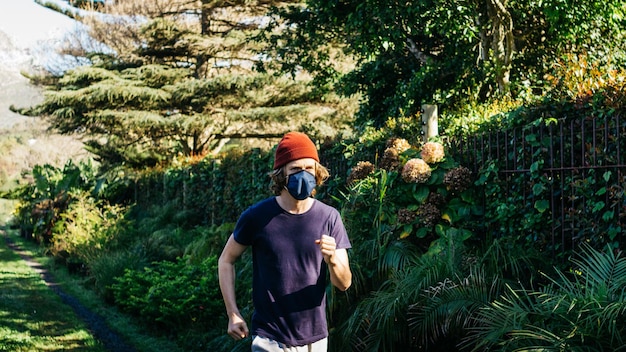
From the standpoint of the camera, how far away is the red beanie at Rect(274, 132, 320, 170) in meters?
3.75

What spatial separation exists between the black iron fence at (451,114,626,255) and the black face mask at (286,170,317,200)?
2835 millimetres

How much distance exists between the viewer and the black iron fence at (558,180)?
218 inches

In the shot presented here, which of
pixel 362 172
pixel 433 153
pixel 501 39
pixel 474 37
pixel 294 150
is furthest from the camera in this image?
pixel 474 37

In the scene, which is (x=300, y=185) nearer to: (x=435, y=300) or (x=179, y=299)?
(x=435, y=300)

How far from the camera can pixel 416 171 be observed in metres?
7.26

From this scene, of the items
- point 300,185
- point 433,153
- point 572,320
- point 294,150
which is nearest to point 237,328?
point 300,185

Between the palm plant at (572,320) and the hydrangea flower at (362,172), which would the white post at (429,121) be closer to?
the hydrangea flower at (362,172)

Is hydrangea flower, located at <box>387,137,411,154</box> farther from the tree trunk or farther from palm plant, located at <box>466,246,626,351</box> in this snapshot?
the tree trunk

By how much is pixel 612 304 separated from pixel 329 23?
44.8 feet

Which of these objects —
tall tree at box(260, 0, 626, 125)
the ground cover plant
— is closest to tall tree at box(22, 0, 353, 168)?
tall tree at box(260, 0, 626, 125)

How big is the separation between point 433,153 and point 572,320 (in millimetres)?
3492

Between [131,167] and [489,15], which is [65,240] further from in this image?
[131,167]

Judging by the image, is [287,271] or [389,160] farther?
[389,160]

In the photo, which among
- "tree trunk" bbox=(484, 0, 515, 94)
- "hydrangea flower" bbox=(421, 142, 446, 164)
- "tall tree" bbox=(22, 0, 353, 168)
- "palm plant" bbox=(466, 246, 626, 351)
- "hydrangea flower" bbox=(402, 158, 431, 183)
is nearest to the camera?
"palm plant" bbox=(466, 246, 626, 351)
